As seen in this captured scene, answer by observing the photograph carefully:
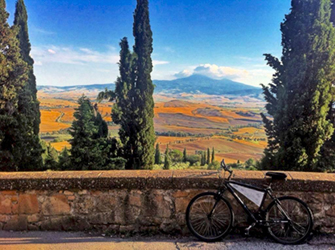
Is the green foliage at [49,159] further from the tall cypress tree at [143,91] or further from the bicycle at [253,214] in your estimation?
the bicycle at [253,214]

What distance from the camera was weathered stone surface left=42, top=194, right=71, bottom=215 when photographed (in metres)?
2.92

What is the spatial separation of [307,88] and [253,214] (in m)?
5.38

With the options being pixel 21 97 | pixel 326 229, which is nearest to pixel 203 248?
pixel 326 229

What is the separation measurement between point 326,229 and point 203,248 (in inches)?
59.7

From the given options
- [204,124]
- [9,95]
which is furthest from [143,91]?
[204,124]

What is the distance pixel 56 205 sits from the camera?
9.61 ft

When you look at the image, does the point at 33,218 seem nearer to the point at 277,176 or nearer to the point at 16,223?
the point at 16,223

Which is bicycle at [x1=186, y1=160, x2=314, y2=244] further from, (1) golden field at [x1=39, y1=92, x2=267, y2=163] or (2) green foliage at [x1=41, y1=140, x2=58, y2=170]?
(1) golden field at [x1=39, y1=92, x2=267, y2=163]

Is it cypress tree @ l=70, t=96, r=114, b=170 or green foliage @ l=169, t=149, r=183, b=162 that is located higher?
cypress tree @ l=70, t=96, r=114, b=170

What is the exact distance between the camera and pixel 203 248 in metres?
2.63

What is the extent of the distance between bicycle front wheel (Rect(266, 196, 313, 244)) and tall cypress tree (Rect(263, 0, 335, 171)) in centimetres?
425

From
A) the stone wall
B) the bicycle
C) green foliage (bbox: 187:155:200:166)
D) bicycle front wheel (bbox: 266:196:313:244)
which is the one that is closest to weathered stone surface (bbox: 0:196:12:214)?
the stone wall

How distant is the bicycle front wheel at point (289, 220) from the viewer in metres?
A: 2.72

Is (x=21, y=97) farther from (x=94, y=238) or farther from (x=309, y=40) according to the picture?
(x=309, y=40)
